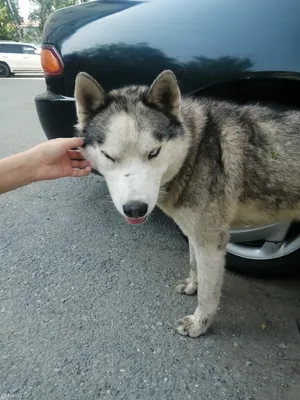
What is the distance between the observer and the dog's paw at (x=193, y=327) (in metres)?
2.38

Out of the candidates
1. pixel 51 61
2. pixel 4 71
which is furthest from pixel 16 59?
pixel 51 61

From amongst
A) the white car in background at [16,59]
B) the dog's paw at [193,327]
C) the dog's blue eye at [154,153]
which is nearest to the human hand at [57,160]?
the dog's blue eye at [154,153]

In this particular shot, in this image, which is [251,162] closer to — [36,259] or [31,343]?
[31,343]

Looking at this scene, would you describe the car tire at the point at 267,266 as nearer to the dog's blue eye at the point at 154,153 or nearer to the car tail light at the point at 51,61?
the dog's blue eye at the point at 154,153

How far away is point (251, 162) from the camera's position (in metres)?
2.17

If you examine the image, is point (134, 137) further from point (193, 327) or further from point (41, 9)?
point (41, 9)

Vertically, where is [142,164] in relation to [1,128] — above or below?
above

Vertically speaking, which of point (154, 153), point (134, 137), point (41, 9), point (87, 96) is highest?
point (87, 96)

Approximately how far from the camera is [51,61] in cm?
290

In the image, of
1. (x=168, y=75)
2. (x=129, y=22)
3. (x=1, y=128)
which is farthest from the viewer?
(x=1, y=128)

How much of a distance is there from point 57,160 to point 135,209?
81 centimetres

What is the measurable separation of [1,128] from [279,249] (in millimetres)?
6302

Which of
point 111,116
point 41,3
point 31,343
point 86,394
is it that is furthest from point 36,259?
point 41,3

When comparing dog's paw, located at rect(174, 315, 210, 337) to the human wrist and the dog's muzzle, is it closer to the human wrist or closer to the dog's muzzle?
the dog's muzzle
